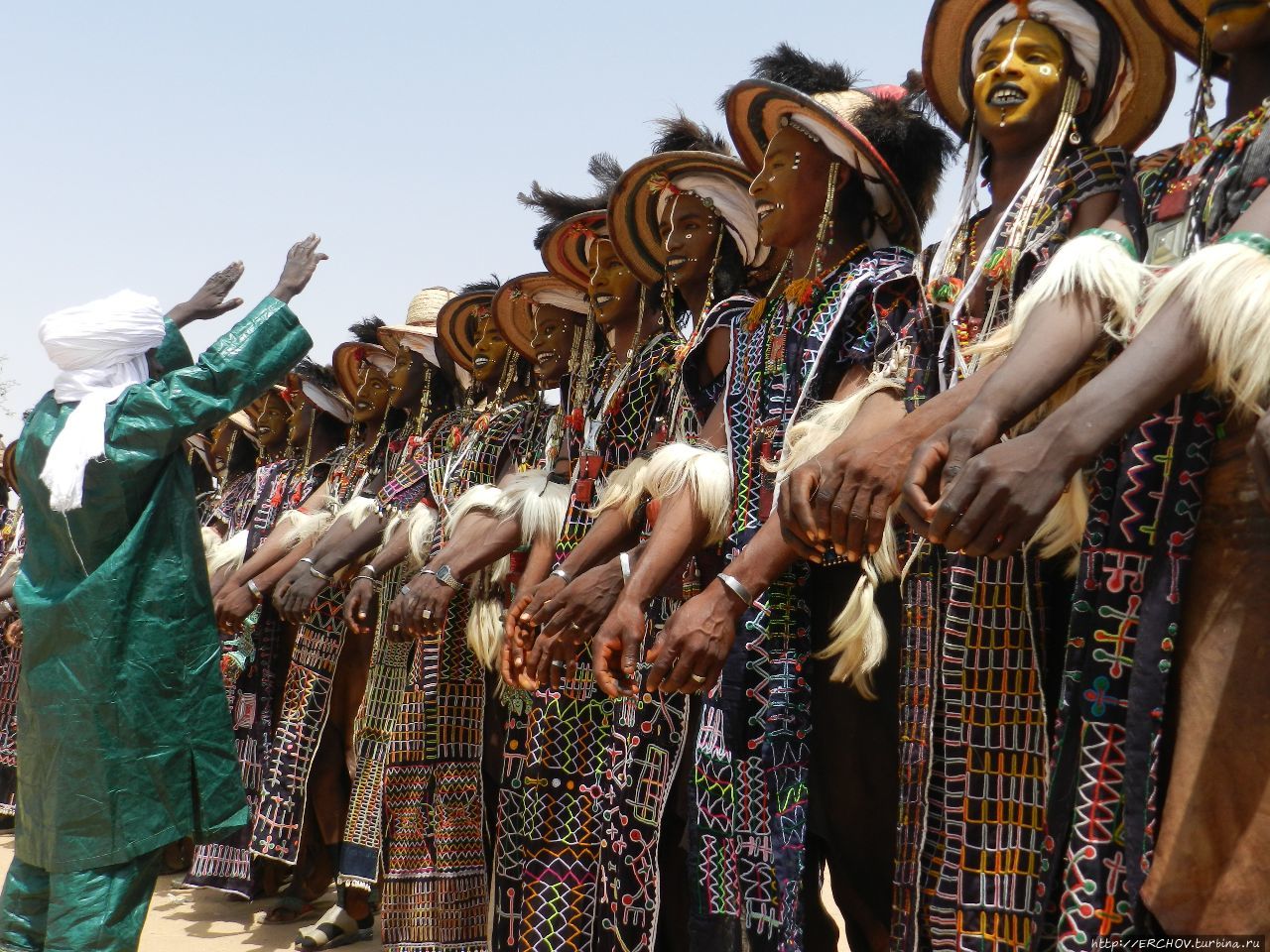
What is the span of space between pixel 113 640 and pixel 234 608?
244 centimetres

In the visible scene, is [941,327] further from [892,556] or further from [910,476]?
[910,476]

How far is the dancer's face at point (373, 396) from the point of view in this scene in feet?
25.1

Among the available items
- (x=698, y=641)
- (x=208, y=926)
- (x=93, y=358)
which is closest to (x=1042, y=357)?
(x=698, y=641)

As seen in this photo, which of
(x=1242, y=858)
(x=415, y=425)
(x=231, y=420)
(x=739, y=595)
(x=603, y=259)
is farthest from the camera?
(x=231, y=420)

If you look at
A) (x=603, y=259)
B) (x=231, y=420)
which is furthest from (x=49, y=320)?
(x=231, y=420)

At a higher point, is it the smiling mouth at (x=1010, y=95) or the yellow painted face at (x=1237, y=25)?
the smiling mouth at (x=1010, y=95)

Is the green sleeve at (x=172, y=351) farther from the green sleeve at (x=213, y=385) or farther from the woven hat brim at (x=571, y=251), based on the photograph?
the woven hat brim at (x=571, y=251)

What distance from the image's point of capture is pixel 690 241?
4.53 metres

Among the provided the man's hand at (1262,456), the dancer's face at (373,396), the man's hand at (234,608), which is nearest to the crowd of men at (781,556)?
the man's hand at (1262,456)

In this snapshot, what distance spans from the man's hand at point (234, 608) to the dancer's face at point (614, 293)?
317cm

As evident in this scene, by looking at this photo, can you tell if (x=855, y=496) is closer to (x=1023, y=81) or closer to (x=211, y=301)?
(x=1023, y=81)

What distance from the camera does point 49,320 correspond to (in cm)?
503

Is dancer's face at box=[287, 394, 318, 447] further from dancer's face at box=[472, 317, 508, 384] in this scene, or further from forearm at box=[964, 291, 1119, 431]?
forearm at box=[964, 291, 1119, 431]

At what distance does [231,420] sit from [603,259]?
6.38 metres
